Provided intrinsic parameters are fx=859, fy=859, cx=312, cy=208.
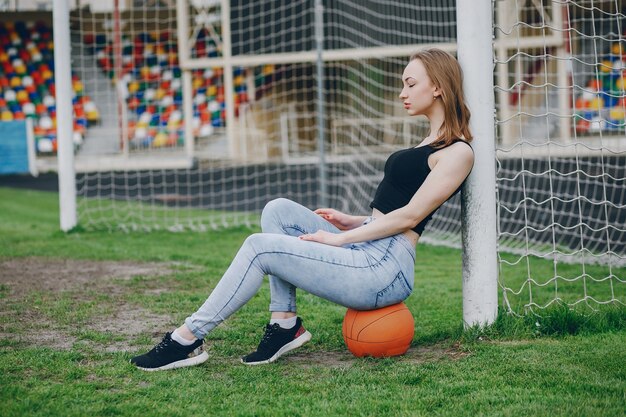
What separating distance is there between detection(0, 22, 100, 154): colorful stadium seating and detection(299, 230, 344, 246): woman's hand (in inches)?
840

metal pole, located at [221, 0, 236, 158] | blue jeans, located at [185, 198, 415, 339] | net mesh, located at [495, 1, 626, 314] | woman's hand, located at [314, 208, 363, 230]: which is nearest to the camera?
blue jeans, located at [185, 198, 415, 339]

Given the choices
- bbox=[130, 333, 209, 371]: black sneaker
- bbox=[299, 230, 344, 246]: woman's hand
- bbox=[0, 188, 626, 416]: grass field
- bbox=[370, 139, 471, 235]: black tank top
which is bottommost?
bbox=[0, 188, 626, 416]: grass field

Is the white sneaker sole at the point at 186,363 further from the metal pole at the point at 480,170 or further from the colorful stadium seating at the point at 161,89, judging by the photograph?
the colorful stadium seating at the point at 161,89

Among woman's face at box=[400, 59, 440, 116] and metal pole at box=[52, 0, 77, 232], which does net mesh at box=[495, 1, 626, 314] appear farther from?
metal pole at box=[52, 0, 77, 232]

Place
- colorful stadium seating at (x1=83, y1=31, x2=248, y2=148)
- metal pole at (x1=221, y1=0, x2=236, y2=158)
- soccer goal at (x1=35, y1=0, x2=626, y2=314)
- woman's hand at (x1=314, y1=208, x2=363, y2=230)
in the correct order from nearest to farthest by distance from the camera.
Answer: woman's hand at (x1=314, y1=208, x2=363, y2=230) < soccer goal at (x1=35, y1=0, x2=626, y2=314) < metal pole at (x1=221, y1=0, x2=236, y2=158) < colorful stadium seating at (x1=83, y1=31, x2=248, y2=148)

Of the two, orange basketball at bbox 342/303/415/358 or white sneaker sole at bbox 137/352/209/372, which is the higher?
orange basketball at bbox 342/303/415/358

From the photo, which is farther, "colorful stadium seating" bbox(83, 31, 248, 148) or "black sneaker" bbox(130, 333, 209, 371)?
"colorful stadium seating" bbox(83, 31, 248, 148)

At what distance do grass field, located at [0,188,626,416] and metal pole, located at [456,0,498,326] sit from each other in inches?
7.8

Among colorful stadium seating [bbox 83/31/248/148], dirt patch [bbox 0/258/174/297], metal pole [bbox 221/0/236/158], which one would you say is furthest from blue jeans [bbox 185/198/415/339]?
colorful stadium seating [bbox 83/31/248/148]

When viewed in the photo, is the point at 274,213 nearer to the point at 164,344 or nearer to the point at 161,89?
the point at 164,344

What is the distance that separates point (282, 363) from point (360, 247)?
650 mm

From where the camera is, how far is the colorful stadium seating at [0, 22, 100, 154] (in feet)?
80.2

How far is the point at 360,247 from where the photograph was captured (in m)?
3.88

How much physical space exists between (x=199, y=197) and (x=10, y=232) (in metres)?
5.03
